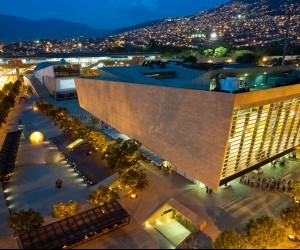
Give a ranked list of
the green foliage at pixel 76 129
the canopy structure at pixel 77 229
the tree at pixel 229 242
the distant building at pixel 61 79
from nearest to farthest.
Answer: the tree at pixel 229 242
the canopy structure at pixel 77 229
the green foliage at pixel 76 129
the distant building at pixel 61 79

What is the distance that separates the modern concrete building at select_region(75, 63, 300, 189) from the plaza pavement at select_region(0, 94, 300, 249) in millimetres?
1519

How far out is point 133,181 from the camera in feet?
77.6

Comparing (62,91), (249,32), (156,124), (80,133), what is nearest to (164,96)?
(156,124)

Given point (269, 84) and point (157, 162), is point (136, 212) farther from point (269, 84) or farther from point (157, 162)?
point (269, 84)

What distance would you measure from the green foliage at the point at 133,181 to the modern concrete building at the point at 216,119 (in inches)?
147

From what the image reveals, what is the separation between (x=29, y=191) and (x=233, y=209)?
1758 centimetres

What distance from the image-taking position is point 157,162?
2792 centimetres

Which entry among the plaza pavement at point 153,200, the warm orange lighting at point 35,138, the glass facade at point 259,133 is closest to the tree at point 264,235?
the plaza pavement at point 153,200

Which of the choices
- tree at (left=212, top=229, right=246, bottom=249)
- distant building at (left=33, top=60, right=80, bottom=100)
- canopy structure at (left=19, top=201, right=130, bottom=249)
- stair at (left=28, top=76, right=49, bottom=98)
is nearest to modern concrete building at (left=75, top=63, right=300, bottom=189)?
tree at (left=212, top=229, right=246, bottom=249)

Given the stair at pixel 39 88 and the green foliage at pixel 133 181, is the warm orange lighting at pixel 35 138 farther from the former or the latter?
the stair at pixel 39 88

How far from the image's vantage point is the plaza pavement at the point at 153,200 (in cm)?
1916

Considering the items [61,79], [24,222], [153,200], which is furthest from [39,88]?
[24,222]

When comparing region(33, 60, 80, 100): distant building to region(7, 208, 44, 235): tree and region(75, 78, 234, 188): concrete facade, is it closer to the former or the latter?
region(75, 78, 234, 188): concrete facade

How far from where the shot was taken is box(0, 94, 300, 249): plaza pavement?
62.8 ft
